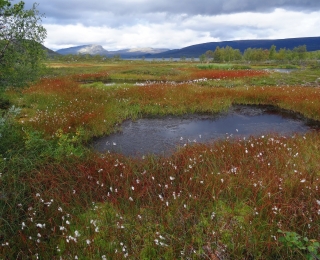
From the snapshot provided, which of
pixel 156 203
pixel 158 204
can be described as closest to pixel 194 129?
pixel 156 203

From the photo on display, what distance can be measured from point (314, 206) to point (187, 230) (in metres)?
2.62

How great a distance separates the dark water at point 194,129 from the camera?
36.3 feet

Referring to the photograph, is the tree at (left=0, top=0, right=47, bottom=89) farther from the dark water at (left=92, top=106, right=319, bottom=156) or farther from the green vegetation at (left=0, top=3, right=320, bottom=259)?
the dark water at (left=92, top=106, right=319, bottom=156)

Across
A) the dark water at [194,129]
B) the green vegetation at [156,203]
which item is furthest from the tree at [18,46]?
the dark water at [194,129]

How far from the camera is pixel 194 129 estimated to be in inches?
533

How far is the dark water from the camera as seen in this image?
11070 mm

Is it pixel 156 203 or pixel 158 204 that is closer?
pixel 158 204

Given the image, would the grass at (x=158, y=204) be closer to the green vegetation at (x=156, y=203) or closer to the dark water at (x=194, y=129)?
the green vegetation at (x=156, y=203)

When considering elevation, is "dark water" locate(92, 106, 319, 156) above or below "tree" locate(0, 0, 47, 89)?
below

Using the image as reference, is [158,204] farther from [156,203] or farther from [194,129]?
[194,129]

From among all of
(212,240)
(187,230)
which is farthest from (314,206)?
(187,230)

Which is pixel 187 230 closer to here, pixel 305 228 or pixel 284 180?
pixel 305 228

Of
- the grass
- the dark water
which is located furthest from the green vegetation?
the dark water

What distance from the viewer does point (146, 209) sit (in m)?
5.11
